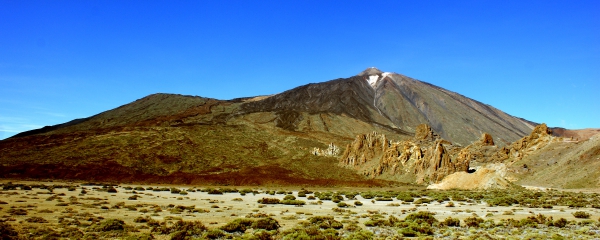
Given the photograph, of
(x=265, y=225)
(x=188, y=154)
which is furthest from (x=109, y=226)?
(x=188, y=154)

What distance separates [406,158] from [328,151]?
34.4m

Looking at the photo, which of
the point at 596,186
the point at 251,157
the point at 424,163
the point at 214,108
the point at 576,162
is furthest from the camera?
the point at 214,108

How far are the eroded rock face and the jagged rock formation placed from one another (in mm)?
11951

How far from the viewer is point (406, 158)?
3179 inches

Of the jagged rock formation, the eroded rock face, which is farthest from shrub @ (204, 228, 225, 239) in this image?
the jagged rock formation

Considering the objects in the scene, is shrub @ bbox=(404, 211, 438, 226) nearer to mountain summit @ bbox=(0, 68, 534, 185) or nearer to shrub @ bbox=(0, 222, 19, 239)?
shrub @ bbox=(0, 222, 19, 239)

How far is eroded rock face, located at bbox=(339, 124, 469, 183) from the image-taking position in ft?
229

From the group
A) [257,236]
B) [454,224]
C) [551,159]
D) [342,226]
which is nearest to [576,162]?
[551,159]

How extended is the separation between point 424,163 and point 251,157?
160 ft

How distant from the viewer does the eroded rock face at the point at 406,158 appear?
229 ft

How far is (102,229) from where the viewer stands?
1738cm

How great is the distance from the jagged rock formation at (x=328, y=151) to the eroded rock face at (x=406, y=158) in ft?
39.2

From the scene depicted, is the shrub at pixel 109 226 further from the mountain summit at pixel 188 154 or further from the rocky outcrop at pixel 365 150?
the rocky outcrop at pixel 365 150

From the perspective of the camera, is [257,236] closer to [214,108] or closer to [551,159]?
[551,159]
